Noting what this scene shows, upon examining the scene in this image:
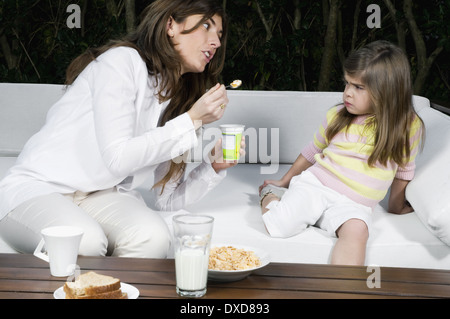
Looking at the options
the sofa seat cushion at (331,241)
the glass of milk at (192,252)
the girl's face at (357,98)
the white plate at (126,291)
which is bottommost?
the sofa seat cushion at (331,241)

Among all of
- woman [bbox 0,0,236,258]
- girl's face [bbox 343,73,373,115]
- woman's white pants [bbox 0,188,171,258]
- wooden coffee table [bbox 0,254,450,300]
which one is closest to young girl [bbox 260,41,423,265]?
girl's face [bbox 343,73,373,115]

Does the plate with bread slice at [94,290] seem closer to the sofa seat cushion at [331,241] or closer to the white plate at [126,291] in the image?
the white plate at [126,291]

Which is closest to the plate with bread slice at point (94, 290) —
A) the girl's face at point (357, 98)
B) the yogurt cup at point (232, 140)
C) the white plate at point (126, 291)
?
the white plate at point (126, 291)

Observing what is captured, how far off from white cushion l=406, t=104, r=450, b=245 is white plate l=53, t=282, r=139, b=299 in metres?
0.96

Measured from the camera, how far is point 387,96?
1858 mm

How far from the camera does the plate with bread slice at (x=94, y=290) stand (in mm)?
965

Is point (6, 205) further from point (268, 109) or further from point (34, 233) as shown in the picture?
point (268, 109)

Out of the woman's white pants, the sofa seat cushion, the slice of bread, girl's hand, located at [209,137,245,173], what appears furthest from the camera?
girl's hand, located at [209,137,245,173]

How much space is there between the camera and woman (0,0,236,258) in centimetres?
150

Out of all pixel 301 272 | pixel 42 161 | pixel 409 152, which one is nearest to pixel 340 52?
pixel 409 152

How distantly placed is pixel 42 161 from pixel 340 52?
9.73ft

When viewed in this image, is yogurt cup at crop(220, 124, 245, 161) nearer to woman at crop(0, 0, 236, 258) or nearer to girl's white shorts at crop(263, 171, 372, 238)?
woman at crop(0, 0, 236, 258)

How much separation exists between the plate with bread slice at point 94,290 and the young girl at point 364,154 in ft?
2.62

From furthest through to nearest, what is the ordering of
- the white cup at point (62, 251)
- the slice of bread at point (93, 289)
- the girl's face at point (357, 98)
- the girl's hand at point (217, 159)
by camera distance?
1. the girl's face at point (357, 98)
2. the girl's hand at point (217, 159)
3. the white cup at point (62, 251)
4. the slice of bread at point (93, 289)
